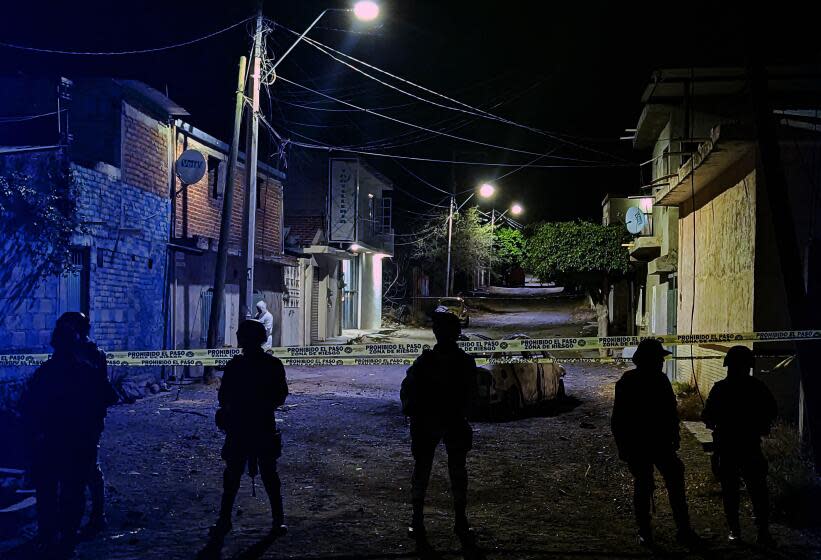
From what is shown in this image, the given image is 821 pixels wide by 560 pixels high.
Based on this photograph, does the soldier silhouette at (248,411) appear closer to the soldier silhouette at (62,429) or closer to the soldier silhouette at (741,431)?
the soldier silhouette at (62,429)

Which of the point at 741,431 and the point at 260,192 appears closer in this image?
the point at 741,431

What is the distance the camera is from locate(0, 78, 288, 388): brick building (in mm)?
11703

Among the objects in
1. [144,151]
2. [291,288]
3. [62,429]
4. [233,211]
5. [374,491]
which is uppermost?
[144,151]

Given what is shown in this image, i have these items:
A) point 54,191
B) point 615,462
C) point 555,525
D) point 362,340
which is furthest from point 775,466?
point 362,340

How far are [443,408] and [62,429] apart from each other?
9.17 ft

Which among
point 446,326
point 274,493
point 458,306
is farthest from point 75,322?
point 458,306

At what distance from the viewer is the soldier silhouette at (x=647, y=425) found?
523cm

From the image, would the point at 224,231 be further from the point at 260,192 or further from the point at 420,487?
the point at 420,487

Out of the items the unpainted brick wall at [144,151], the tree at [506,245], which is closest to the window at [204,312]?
the unpainted brick wall at [144,151]

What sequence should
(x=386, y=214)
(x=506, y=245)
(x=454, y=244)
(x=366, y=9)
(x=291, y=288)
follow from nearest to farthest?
(x=366, y=9)
(x=291, y=288)
(x=386, y=214)
(x=454, y=244)
(x=506, y=245)

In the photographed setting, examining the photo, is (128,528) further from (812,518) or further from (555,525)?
(812,518)

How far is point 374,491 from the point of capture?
7309 millimetres

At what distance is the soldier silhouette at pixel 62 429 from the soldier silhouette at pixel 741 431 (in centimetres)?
471

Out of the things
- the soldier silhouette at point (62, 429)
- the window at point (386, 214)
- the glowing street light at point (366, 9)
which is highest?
the glowing street light at point (366, 9)
